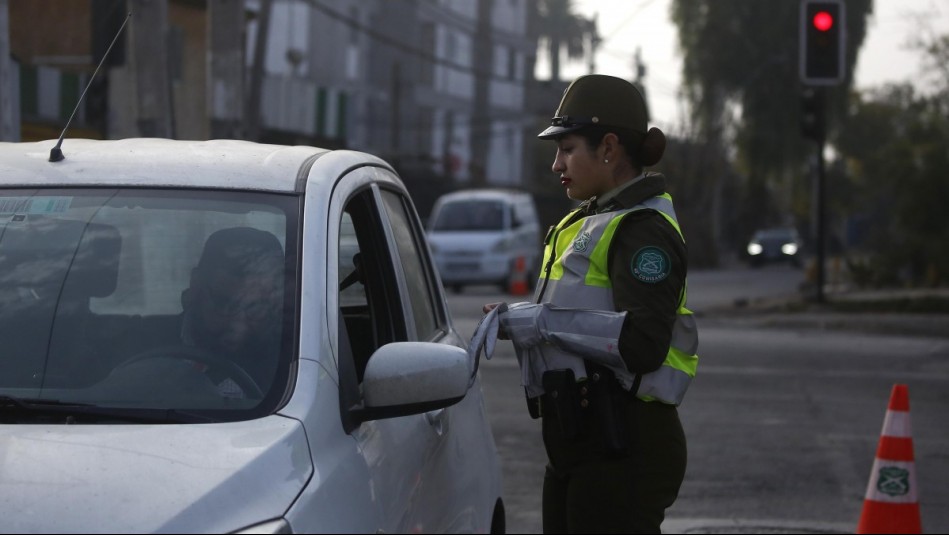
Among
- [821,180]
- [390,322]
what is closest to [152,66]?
[390,322]

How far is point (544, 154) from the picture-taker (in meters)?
75.1

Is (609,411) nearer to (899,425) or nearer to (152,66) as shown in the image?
(899,425)

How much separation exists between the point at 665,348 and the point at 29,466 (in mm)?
1636

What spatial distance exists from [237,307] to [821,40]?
1670 cm

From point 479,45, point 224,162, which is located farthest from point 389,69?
point 224,162

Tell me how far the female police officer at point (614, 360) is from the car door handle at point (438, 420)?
9.3 inches

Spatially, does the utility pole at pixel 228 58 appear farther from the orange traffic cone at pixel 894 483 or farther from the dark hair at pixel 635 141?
the dark hair at pixel 635 141

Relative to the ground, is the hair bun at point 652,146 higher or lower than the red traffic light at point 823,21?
lower

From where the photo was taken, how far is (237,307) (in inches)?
137

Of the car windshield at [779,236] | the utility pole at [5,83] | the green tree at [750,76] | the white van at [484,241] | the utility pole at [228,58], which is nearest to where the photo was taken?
the utility pole at [5,83]

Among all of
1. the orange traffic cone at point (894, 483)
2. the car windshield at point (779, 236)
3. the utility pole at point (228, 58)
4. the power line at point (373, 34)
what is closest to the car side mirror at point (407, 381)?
the orange traffic cone at point (894, 483)

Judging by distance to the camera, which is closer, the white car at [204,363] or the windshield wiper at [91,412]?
the white car at [204,363]

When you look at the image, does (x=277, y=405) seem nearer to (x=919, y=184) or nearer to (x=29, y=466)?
(x=29, y=466)

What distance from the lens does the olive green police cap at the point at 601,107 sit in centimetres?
407
